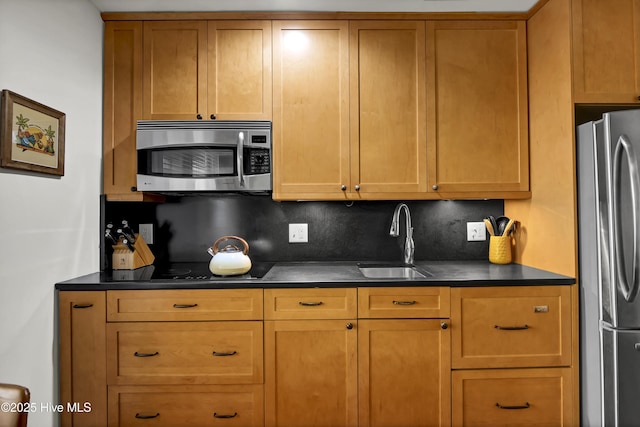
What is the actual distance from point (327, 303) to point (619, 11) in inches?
78.1

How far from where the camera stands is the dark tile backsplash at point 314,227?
239 centimetres

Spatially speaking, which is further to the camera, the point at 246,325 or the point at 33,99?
the point at 246,325

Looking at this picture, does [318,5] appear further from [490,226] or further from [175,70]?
[490,226]

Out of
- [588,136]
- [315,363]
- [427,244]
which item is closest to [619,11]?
[588,136]

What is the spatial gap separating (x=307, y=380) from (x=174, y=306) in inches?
28.2

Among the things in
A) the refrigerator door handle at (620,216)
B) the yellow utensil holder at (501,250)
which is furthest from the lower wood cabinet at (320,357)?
the yellow utensil holder at (501,250)

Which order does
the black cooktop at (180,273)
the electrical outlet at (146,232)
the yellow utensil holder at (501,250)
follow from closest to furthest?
the black cooktop at (180,273), the yellow utensil holder at (501,250), the electrical outlet at (146,232)

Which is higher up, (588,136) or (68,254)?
(588,136)

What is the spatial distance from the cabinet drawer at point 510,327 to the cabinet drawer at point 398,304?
7 centimetres

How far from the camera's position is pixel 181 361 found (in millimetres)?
1734

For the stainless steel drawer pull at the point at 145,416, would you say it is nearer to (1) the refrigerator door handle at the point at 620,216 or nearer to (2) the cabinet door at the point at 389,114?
(2) the cabinet door at the point at 389,114

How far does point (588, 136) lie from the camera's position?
1693 millimetres

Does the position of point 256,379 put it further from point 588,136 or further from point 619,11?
point 619,11

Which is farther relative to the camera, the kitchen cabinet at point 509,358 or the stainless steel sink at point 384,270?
the stainless steel sink at point 384,270
